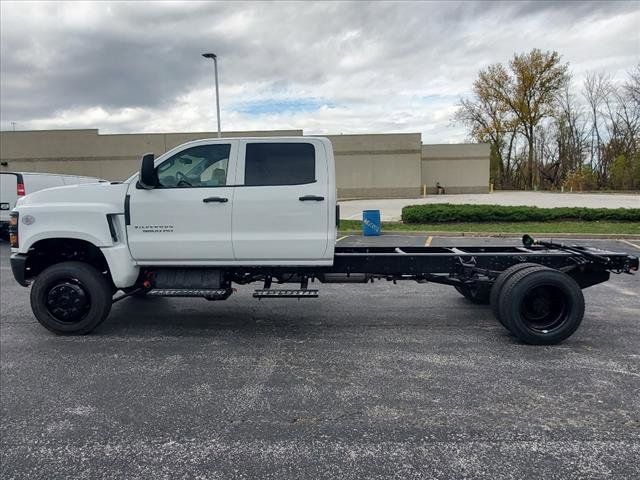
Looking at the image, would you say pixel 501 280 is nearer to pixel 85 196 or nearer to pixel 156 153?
pixel 85 196

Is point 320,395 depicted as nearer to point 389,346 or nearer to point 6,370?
point 389,346

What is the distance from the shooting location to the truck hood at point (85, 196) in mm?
4957

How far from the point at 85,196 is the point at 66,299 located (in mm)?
1166

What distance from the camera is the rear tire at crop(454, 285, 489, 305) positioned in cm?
545

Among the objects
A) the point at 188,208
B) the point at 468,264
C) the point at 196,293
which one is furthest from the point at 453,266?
the point at 188,208

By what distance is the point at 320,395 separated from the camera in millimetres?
3627

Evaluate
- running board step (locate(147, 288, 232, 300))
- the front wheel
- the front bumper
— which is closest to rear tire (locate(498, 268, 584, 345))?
running board step (locate(147, 288, 232, 300))

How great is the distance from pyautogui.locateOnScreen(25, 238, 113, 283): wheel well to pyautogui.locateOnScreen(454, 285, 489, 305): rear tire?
4.34m

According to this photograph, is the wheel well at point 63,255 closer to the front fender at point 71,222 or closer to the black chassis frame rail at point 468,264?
the front fender at point 71,222

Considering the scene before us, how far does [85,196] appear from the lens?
4.98m

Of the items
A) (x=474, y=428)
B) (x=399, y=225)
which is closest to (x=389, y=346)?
(x=474, y=428)

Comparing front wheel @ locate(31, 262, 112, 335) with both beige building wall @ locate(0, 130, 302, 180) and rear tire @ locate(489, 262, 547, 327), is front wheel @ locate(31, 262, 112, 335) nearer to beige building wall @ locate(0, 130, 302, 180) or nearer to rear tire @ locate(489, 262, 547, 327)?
rear tire @ locate(489, 262, 547, 327)

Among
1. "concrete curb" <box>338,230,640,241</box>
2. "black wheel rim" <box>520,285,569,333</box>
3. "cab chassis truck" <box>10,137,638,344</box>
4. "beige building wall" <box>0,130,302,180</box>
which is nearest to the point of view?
"black wheel rim" <box>520,285,569,333</box>

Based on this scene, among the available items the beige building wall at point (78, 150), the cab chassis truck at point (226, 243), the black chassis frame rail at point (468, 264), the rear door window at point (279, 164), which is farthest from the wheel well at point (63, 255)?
the beige building wall at point (78, 150)
